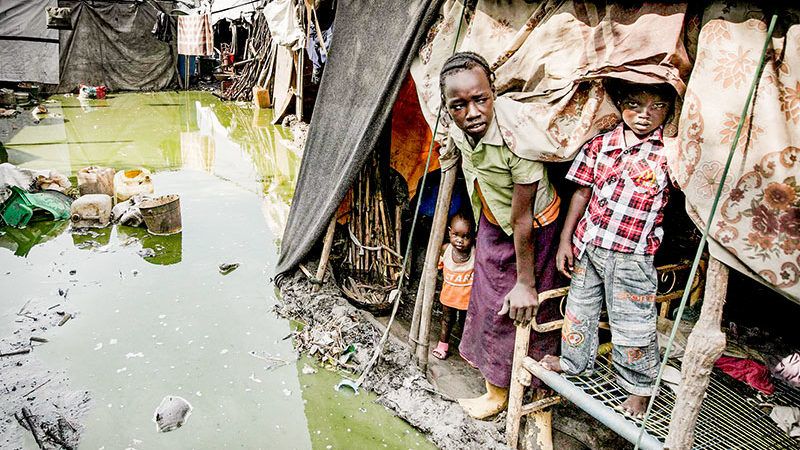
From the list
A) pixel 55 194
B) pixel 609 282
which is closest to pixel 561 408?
pixel 609 282

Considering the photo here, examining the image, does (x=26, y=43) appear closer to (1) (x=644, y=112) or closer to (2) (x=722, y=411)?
(1) (x=644, y=112)

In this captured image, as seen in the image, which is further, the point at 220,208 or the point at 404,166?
the point at 220,208

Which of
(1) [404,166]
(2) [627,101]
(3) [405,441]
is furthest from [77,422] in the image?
(2) [627,101]

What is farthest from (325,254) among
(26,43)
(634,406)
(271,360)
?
(26,43)

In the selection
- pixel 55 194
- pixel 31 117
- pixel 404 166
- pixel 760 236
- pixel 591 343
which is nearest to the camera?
pixel 760 236

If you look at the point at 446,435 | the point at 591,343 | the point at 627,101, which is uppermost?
the point at 627,101

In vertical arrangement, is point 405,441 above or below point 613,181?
below

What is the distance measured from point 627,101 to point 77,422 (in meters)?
3.75

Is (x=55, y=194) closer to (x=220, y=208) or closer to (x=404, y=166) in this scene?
(x=220, y=208)

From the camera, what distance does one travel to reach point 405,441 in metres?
3.30

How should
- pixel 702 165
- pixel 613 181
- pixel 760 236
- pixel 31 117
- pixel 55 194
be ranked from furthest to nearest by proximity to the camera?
pixel 31 117 < pixel 55 194 < pixel 613 181 < pixel 702 165 < pixel 760 236

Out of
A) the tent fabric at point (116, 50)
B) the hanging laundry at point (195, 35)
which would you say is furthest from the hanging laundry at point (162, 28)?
the tent fabric at point (116, 50)

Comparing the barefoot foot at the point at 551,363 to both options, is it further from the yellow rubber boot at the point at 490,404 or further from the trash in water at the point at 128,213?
the trash in water at the point at 128,213

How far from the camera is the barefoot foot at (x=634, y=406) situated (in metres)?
2.57
